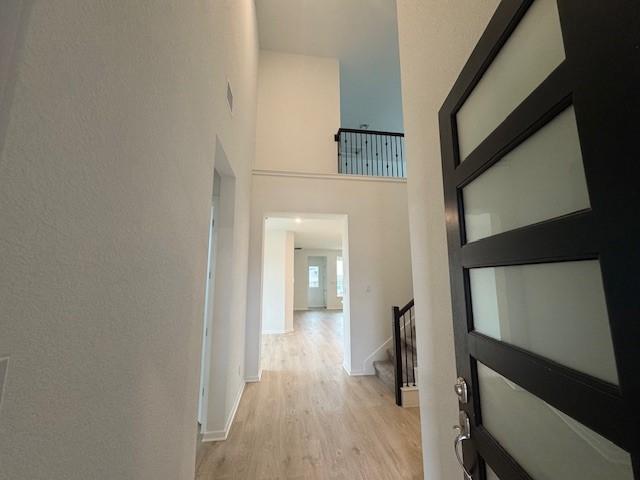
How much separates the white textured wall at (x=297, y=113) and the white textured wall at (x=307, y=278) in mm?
6735

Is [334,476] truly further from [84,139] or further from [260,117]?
[260,117]

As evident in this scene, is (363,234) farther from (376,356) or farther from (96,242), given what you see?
(96,242)

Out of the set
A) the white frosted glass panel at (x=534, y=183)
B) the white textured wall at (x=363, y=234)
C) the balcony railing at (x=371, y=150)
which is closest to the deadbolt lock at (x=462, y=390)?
the white frosted glass panel at (x=534, y=183)

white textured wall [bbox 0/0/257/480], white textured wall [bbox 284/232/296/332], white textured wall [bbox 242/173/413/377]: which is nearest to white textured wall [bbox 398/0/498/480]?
white textured wall [bbox 0/0/257/480]

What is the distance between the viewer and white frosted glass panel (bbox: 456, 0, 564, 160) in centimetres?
57

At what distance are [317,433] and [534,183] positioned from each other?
264 cm

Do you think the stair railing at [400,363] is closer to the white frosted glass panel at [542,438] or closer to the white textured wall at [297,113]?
the white frosted glass panel at [542,438]

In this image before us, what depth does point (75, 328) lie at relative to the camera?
577 millimetres

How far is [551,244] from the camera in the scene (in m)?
0.52

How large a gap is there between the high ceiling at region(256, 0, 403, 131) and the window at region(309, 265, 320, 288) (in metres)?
7.72

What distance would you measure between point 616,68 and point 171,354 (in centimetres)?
152

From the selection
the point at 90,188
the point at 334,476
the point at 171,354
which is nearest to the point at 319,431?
the point at 334,476

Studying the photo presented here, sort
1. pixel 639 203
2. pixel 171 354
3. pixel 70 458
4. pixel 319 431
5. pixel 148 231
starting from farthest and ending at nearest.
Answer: pixel 319 431, pixel 171 354, pixel 148 231, pixel 70 458, pixel 639 203

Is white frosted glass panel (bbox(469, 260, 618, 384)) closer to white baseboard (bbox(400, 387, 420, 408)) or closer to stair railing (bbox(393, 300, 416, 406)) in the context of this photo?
stair railing (bbox(393, 300, 416, 406))
